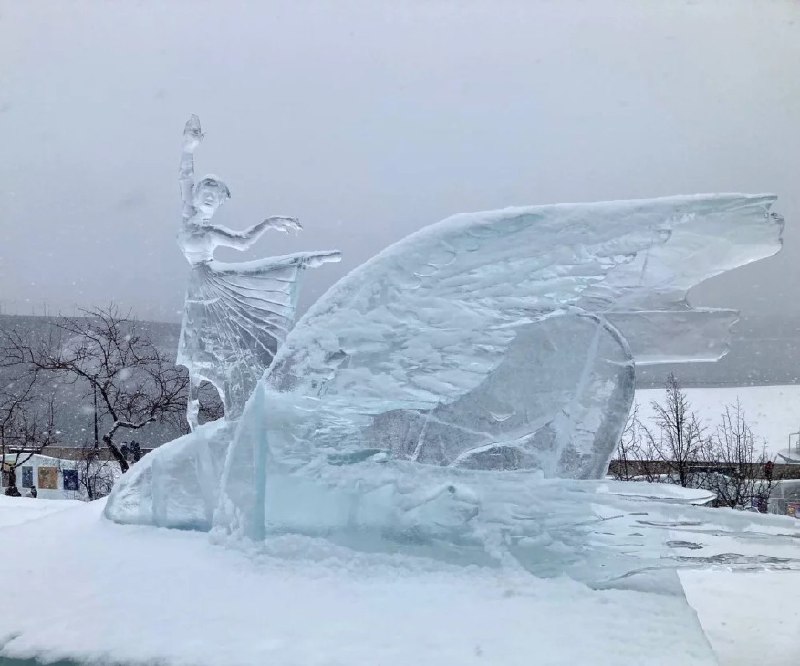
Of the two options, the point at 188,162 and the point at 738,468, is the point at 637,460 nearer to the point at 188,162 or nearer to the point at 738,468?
the point at 738,468

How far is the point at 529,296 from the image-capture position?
11.7ft

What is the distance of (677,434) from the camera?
587 inches

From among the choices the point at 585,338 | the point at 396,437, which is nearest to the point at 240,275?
the point at 396,437

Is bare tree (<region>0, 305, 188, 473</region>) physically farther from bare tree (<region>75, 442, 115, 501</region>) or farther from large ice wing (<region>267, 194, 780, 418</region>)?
large ice wing (<region>267, 194, 780, 418</region>)

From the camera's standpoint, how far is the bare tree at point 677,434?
14.4 m

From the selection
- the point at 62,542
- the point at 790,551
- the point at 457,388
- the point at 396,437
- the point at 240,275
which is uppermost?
the point at 240,275

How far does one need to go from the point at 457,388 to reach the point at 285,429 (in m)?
0.96

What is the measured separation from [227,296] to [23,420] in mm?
14749

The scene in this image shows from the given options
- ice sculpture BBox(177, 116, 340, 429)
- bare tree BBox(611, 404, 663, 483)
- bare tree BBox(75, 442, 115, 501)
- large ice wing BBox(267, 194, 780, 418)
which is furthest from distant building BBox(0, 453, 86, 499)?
large ice wing BBox(267, 194, 780, 418)

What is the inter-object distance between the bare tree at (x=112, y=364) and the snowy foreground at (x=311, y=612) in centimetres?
1028

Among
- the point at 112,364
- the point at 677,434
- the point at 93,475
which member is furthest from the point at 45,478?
the point at 677,434

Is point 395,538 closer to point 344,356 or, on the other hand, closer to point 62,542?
point 344,356

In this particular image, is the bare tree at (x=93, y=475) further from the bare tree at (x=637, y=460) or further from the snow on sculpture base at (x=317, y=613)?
the snow on sculpture base at (x=317, y=613)

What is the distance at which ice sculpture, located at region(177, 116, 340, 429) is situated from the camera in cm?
455
